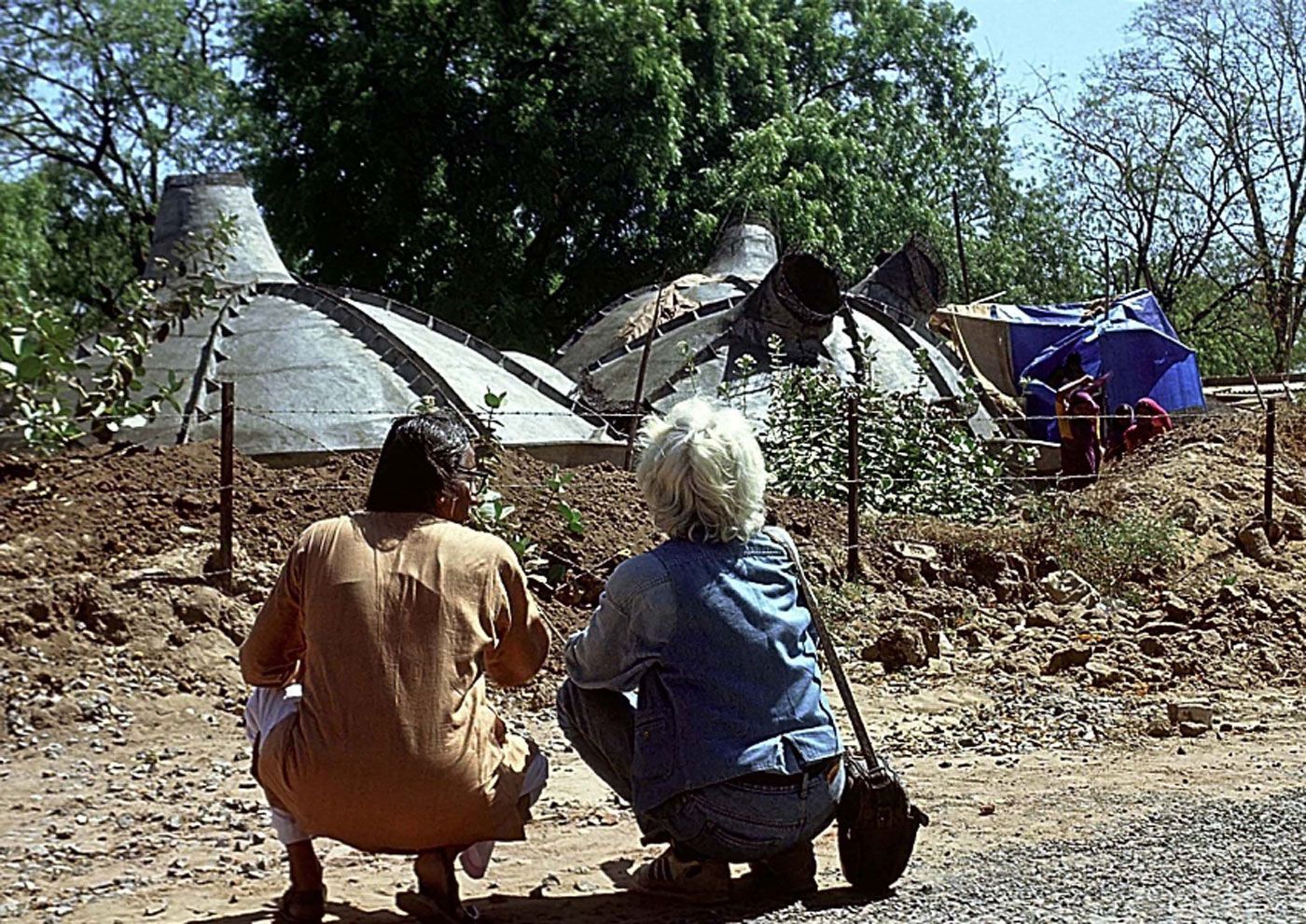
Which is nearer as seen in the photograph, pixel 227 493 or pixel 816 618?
pixel 816 618

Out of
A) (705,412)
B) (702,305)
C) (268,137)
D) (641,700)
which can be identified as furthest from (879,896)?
(268,137)

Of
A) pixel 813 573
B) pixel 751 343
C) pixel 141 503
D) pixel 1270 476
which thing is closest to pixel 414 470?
pixel 141 503

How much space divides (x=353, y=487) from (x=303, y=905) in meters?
5.14

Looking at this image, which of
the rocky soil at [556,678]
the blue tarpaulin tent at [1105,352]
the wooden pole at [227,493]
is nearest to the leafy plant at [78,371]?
the rocky soil at [556,678]

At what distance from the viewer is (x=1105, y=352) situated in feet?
60.2

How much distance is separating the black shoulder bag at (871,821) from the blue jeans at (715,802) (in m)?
0.06

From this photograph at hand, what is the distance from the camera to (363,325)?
12.2 m

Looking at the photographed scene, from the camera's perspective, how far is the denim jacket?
4.03 meters

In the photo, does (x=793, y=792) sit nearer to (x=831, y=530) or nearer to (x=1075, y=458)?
(x=831, y=530)

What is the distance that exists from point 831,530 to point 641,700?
6.18m

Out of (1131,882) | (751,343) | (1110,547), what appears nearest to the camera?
(1131,882)

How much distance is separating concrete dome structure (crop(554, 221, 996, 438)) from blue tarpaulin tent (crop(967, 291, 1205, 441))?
120cm

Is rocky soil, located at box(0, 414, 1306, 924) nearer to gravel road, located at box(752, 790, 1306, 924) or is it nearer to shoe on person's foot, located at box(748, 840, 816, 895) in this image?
gravel road, located at box(752, 790, 1306, 924)

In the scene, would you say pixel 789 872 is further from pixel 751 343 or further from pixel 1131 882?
pixel 751 343
